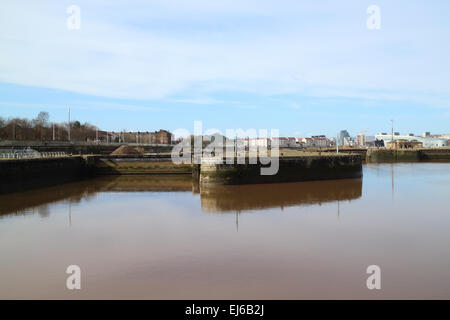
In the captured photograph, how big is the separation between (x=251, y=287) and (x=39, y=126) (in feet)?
252

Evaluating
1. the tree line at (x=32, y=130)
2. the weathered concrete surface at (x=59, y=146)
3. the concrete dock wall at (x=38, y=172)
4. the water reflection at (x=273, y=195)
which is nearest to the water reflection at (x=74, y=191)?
the concrete dock wall at (x=38, y=172)

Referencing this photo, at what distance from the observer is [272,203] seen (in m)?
19.8

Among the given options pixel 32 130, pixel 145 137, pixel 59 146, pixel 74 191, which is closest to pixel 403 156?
pixel 59 146

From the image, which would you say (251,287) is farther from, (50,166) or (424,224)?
(50,166)

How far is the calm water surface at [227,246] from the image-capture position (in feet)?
28.4

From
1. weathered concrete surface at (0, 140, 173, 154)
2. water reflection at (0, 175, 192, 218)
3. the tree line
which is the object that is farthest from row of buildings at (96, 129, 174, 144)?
water reflection at (0, 175, 192, 218)

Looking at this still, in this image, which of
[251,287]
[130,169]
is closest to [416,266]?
[251,287]

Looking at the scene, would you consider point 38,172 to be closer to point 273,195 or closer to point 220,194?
point 220,194

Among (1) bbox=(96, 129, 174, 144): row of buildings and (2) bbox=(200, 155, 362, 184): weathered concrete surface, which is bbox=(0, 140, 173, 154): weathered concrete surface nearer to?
(2) bbox=(200, 155, 362, 184): weathered concrete surface

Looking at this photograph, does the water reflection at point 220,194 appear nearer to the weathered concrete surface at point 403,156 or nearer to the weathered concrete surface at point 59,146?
the weathered concrete surface at point 59,146

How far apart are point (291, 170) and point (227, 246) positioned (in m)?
17.2

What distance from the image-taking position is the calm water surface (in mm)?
8656

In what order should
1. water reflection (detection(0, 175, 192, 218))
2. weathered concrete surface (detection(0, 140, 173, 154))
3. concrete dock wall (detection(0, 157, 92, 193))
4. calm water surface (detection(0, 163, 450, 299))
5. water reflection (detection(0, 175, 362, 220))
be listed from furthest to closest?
weathered concrete surface (detection(0, 140, 173, 154)) → concrete dock wall (detection(0, 157, 92, 193)) → water reflection (detection(0, 175, 362, 220)) → water reflection (detection(0, 175, 192, 218)) → calm water surface (detection(0, 163, 450, 299))

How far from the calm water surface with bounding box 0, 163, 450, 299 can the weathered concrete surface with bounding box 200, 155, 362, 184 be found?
350cm
